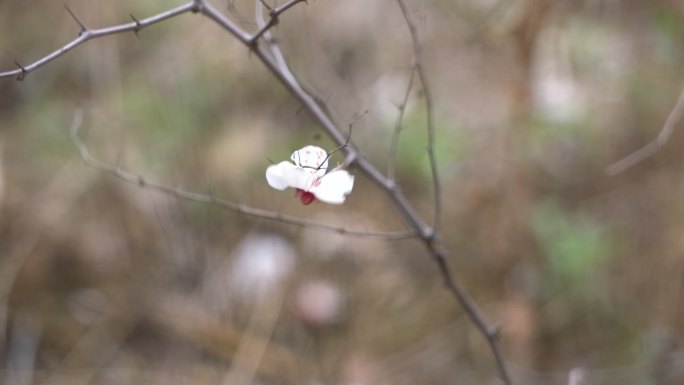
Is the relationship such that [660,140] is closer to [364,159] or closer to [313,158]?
[364,159]

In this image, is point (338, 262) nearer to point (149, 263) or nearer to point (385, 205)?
point (385, 205)

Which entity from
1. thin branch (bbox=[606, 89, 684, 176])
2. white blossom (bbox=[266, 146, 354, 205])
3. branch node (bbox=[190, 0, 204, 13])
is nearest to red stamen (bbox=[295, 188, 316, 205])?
white blossom (bbox=[266, 146, 354, 205])

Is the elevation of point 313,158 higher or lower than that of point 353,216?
lower

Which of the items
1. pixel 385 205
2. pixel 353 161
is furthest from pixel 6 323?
pixel 353 161

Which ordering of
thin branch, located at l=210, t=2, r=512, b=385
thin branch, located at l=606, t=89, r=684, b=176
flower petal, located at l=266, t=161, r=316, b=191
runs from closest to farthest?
flower petal, located at l=266, t=161, r=316, b=191 → thin branch, located at l=210, t=2, r=512, b=385 → thin branch, located at l=606, t=89, r=684, b=176

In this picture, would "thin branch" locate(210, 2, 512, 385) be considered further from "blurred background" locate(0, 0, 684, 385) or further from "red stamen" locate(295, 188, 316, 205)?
"blurred background" locate(0, 0, 684, 385)

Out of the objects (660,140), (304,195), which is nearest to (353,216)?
(660,140)

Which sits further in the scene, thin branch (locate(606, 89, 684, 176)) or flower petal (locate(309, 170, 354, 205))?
thin branch (locate(606, 89, 684, 176))
